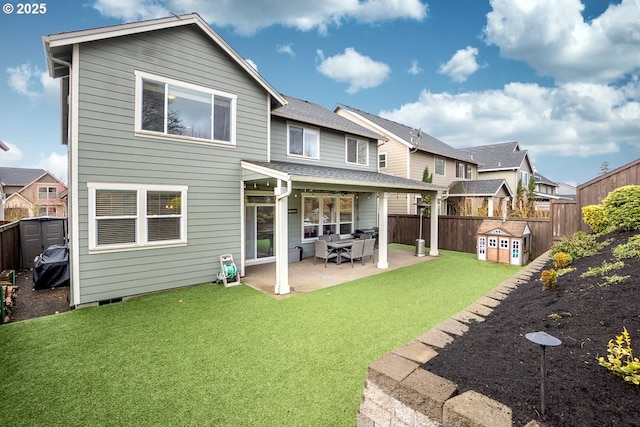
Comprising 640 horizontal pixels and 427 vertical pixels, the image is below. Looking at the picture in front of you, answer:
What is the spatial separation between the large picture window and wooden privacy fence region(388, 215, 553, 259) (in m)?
3.96

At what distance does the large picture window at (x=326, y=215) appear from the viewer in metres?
11.5

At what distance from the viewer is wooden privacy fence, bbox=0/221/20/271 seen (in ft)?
28.6

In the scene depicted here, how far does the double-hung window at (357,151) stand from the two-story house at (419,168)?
140 inches

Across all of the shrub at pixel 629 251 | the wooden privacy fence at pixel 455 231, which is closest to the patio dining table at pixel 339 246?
the wooden privacy fence at pixel 455 231

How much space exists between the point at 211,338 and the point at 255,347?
87cm

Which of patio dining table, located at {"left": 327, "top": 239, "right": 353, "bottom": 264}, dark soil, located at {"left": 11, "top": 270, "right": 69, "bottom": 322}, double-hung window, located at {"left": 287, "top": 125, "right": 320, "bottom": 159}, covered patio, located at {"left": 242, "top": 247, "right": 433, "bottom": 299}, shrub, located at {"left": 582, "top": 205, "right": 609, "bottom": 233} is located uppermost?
double-hung window, located at {"left": 287, "top": 125, "right": 320, "bottom": 159}

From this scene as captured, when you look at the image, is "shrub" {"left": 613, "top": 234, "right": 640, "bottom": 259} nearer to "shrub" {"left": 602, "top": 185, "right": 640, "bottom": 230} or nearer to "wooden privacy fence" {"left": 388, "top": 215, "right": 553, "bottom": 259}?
"shrub" {"left": 602, "top": 185, "right": 640, "bottom": 230}

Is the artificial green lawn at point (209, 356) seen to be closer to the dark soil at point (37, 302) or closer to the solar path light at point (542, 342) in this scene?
the dark soil at point (37, 302)

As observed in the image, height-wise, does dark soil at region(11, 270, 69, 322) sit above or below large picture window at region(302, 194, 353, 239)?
below

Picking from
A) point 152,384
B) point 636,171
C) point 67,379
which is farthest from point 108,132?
point 636,171

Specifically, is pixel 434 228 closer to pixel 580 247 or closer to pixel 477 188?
pixel 580 247

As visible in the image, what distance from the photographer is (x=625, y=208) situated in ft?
21.0

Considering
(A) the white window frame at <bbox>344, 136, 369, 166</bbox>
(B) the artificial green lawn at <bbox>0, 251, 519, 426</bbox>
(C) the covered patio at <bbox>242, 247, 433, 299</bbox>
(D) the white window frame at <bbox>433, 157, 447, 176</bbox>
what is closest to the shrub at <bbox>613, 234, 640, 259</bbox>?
(B) the artificial green lawn at <bbox>0, 251, 519, 426</bbox>

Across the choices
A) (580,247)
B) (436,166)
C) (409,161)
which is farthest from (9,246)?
(436,166)
